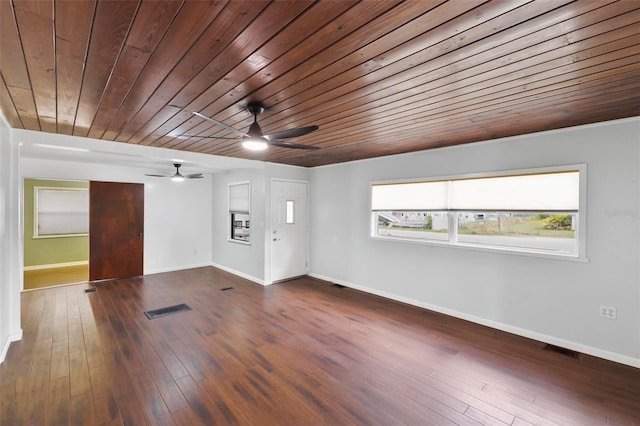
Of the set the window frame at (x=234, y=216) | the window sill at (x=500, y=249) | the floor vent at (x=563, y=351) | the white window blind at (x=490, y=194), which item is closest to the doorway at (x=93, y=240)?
the window frame at (x=234, y=216)

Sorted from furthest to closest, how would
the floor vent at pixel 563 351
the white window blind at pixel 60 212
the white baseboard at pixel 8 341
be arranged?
the white window blind at pixel 60 212
the floor vent at pixel 563 351
the white baseboard at pixel 8 341

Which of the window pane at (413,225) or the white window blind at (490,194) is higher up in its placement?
the white window blind at (490,194)

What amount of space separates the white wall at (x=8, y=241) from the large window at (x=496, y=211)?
4.92m

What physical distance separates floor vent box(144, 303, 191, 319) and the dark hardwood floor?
5.1 inches

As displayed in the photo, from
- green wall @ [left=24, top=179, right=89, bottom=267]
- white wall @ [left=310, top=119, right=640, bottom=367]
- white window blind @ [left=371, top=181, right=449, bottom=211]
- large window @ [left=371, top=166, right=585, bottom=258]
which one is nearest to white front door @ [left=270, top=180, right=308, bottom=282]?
white wall @ [left=310, top=119, right=640, bottom=367]

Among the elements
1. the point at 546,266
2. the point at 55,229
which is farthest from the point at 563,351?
the point at 55,229

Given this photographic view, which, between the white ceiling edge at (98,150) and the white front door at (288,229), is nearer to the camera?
the white ceiling edge at (98,150)

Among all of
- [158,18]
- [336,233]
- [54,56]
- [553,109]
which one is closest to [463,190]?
[553,109]

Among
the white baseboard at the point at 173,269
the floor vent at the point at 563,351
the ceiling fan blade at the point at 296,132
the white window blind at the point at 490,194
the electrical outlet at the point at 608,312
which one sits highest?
the ceiling fan blade at the point at 296,132

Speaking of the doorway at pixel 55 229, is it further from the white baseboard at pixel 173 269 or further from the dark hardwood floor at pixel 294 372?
the dark hardwood floor at pixel 294 372

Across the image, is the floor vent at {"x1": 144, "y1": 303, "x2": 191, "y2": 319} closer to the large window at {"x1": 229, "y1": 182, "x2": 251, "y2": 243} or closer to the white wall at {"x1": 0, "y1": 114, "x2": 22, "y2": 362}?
the white wall at {"x1": 0, "y1": 114, "x2": 22, "y2": 362}

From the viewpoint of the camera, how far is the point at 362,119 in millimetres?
2980

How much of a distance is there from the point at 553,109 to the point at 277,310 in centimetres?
416

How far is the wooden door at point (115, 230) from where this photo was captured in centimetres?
609
